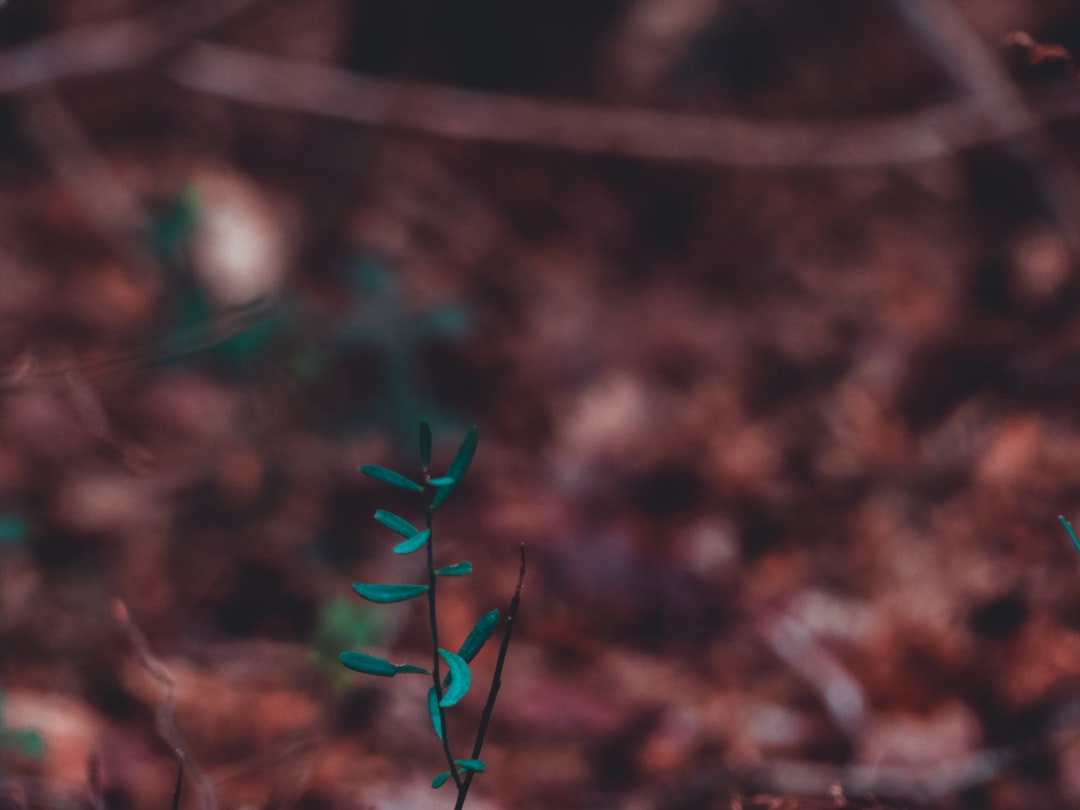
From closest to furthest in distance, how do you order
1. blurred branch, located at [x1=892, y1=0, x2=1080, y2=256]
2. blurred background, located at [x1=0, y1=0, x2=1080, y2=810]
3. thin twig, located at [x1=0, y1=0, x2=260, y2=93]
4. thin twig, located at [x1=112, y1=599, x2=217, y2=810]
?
thin twig, located at [x1=112, y1=599, x2=217, y2=810] → blurred background, located at [x1=0, y1=0, x2=1080, y2=810] → blurred branch, located at [x1=892, y1=0, x2=1080, y2=256] → thin twig, located at [x1=0, y1=0, x2=260, y2=93]

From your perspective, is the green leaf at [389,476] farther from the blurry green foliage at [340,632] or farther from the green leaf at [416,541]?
the blurry green foliage at [340,632]

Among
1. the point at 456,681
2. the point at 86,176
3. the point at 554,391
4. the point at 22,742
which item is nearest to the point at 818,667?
the point at 554,391

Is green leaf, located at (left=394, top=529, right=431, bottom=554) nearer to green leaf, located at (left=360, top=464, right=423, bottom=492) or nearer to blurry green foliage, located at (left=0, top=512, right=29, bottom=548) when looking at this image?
green leaf, located at (left=360, top=464, right=423, bottom=492)

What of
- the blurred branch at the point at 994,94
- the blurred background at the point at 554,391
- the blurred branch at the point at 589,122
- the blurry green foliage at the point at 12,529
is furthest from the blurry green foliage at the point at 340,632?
the blurred branch at the point at 994,94

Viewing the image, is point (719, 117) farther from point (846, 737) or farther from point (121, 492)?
point (121, 492)

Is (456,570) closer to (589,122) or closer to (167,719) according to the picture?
(167,719)

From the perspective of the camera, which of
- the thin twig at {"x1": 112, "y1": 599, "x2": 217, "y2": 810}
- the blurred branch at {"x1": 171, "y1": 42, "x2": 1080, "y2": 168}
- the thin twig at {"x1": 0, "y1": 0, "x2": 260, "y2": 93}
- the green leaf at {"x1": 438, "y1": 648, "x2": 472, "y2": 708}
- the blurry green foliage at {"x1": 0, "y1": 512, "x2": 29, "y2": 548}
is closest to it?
the green leaf at {"x1": 438, "y1": 648, "x2": 472, "y2": 708}

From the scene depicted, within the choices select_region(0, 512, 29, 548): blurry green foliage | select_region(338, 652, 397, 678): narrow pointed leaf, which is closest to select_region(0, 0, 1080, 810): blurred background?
select_region(0, 512, 29, 548): blurry green foliage

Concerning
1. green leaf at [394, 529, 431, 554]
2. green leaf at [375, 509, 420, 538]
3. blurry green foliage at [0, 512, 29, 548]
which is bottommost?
green leaf at [394, 529, 431, 554]
